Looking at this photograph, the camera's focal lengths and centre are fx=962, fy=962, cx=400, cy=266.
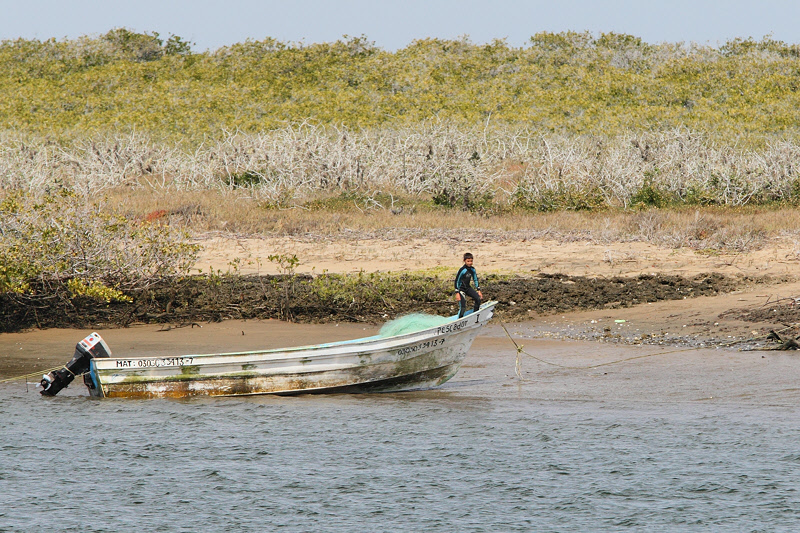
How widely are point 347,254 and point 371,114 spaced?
23.1 m

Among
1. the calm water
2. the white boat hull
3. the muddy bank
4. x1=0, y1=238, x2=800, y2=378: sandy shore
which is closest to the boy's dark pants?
the white boat hull

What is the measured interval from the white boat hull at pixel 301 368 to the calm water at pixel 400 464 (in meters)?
0.21

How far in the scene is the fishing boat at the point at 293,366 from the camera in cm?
1179

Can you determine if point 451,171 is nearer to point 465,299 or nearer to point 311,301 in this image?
point 311,301

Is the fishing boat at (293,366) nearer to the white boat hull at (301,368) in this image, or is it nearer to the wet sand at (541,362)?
the white boat hull at (301,368)

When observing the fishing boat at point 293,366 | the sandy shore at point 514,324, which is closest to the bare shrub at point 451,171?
the sandy shore at point 514,324

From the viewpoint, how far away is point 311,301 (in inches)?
664

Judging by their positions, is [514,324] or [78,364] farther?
[514,324]

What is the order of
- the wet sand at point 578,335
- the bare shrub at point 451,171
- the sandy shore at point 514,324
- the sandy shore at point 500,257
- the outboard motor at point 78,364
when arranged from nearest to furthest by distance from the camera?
the outboard motor at point 78,364, the wet sand at point 578,335, the sandy shore at point 514,324, the sandy shore at point 500,257, the bare shrub at point 451,171

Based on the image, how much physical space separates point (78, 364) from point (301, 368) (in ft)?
9.12

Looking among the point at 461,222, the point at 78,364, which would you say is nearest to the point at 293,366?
the point at 78,364

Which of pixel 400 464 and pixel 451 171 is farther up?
pixel 451 171

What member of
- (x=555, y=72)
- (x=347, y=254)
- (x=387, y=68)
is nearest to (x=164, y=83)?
(x=387, y=68)

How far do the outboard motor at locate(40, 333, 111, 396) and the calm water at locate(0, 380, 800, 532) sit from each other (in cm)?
28
